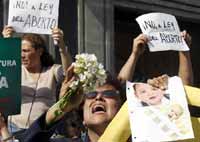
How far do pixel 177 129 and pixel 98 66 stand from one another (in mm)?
530

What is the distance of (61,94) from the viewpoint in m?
3.73

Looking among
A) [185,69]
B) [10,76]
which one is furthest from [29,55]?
[185,69]

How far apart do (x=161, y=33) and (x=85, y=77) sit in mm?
1310

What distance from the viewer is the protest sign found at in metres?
→ 4.08

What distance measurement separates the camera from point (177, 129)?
3.40m

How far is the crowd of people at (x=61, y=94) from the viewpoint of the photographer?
3531mm

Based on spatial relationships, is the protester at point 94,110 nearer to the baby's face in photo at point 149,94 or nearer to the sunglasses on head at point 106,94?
the sunglasses on head at point 106,94

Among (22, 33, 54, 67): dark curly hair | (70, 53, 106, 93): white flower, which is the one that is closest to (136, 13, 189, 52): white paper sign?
(22, 33, 54, 67): dark curly hair

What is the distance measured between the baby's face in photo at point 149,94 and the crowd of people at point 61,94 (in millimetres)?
39

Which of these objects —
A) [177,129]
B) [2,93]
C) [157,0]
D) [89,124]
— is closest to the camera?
[177,129]

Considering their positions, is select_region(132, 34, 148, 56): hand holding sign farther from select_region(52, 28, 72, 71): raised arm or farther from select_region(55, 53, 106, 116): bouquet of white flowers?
select_region(55, 53, 106, 116): bouquet of white flowers

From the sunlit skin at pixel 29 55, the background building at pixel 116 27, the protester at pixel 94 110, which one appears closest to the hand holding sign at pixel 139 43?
the sunlit skin at pixel 29 55

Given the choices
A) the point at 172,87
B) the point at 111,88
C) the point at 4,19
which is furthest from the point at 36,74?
the point at 4,19

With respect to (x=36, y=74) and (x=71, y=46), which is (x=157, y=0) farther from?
(x=36, y=74)
